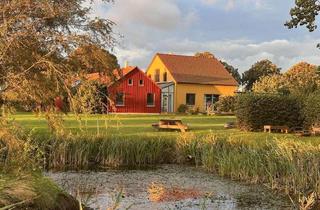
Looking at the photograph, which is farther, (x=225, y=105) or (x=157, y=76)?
(x=157, y=76)

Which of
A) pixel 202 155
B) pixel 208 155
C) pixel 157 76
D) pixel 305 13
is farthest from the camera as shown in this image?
pixel 157 76

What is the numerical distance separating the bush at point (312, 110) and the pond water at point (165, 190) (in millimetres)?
10182

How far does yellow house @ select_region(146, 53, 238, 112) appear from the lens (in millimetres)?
48906

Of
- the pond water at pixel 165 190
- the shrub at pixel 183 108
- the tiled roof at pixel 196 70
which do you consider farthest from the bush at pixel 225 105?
the pond water at pixel 165 190

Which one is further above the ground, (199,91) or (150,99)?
(199,91)

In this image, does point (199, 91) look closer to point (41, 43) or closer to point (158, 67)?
point (158, 67)

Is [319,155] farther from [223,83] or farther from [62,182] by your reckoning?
[223,83]

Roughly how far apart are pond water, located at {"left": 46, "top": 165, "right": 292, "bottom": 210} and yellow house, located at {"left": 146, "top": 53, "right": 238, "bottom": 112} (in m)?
32.5

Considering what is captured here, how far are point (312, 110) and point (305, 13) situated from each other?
184 inches

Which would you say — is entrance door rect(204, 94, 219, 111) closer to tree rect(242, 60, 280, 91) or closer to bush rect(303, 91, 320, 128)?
tree rect(242, 60, 280, 91)

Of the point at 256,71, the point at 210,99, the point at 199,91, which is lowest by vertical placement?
the point at 210,99

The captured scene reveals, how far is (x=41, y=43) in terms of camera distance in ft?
34.0

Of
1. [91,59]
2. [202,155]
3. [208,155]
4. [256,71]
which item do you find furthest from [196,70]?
[91,59]

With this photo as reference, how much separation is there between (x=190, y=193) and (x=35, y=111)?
426 cm
